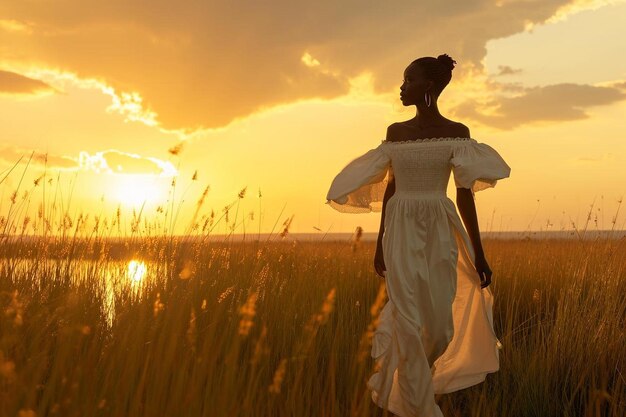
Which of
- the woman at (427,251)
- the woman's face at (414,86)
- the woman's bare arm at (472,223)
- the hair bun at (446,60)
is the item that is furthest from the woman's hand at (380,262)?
the hair bun at (446,60)

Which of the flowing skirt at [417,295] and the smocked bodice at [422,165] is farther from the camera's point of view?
the smocked bodice at [422,165]

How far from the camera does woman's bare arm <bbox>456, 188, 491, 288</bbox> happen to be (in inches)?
132

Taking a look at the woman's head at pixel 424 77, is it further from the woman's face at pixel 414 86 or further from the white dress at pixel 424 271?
the white dress at pixel 424 271

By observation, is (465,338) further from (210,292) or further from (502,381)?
(210,292)

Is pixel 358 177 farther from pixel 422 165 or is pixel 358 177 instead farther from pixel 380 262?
pixel 380 262

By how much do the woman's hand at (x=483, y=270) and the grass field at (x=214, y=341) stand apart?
0.72 m

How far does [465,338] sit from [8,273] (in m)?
3.51

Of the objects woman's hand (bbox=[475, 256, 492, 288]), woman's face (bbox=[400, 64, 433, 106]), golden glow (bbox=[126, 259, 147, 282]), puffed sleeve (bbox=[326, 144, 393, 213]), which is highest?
woman's face (bbox=[400, 64, 433, 106])

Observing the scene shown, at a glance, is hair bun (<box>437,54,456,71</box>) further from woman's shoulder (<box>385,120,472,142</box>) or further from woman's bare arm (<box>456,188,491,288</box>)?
woman's bare arm (<box>456,188,491,288</box>)

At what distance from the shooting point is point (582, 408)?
3803 mm

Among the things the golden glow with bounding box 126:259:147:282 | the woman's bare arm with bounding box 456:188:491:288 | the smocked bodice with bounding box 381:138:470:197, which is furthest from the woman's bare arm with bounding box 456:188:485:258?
the golden glow with bounding box 126:259:147:282

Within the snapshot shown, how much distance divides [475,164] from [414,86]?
58cm

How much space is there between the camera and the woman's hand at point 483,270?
3367mm

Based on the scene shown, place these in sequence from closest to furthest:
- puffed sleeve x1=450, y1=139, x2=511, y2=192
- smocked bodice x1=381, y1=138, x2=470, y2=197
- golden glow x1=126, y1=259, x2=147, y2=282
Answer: puffed sleeve x1=450, y1=139, x2=511, y2=192 < smocked bodice x1=381, y1=138, x2=470, y2=197 < golden glow x1=126, y1=259, x2=147, y2=282
